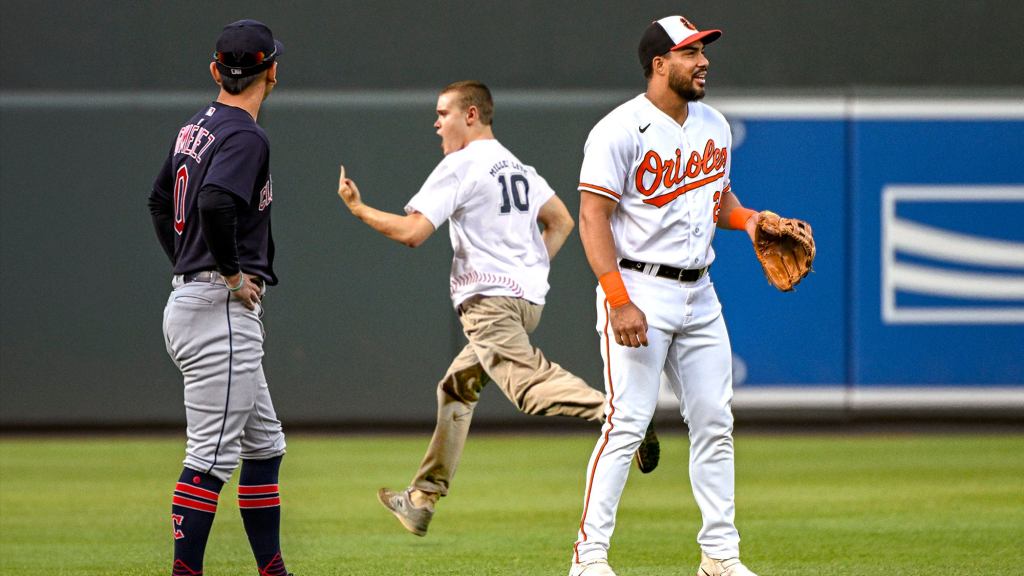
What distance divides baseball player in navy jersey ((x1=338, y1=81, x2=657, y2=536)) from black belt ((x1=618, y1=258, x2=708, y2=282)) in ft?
3.78

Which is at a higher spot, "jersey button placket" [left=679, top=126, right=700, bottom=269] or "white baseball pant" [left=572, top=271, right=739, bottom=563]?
"jersey button placket" [left=679, top=126, right=700, bottom=269]

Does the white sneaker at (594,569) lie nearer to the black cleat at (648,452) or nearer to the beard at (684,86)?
the black cleat at (648,452)

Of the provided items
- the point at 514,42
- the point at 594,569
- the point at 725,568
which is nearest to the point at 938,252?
the point at 514,42

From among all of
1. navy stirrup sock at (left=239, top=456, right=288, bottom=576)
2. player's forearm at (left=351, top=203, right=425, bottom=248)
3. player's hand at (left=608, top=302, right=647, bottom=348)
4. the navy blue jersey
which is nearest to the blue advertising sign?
player's forearm at (left=351, top=203, right=425, bottom=248)

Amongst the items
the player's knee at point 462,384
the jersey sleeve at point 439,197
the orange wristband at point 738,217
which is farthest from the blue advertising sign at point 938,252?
the orange wristband at point 738,217

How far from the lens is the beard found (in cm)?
456

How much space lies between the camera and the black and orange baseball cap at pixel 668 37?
15.0 feet

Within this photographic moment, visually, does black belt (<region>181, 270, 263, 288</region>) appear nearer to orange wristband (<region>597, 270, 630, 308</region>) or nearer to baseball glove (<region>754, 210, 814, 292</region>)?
orange wristband (<region>597, 270, 630, 308</region>)

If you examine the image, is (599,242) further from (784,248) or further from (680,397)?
(784,248)

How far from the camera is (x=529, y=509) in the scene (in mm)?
6844

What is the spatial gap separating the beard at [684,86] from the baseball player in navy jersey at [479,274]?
4.77 feet

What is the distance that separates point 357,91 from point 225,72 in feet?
18.9

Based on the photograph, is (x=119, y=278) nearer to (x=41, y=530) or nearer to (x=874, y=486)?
(x=41, y=530)

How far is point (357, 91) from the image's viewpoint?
10.1 m
